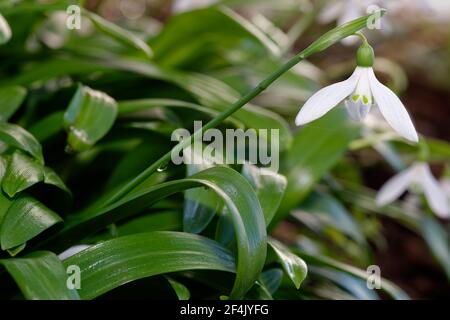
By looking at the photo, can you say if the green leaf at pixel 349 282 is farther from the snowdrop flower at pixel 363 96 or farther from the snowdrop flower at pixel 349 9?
the snowdrop flower at pixel 349 9

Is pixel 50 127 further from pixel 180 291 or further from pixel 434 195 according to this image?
pixel 434 195

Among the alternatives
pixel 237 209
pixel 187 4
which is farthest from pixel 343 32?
pixel 187 4

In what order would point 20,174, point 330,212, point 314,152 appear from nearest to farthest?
point 20,174
point 314,152
point 330,212

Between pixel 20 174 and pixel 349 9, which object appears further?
pixel 349 9

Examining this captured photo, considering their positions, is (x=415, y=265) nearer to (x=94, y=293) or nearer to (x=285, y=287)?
(x=285, y=287)

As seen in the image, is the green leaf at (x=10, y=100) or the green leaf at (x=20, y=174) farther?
the green leaf at (x=10, y=100)

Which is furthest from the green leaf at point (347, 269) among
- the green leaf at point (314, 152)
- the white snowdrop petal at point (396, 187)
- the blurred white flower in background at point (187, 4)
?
the blurred white flower in background at point (187, 4)
